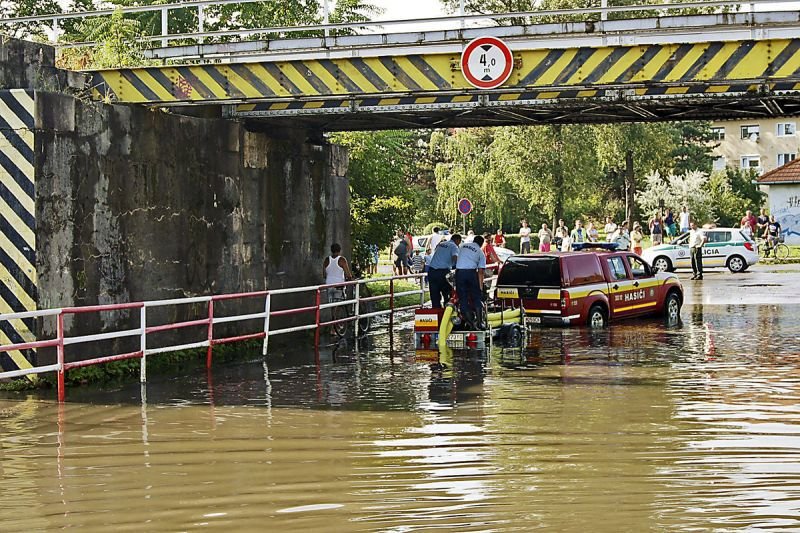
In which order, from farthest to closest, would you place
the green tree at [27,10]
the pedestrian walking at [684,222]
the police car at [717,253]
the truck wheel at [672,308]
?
the pedestrian walking at [684,222]
the police car at [717,253]
the green tree at [27,10]
the truck wheel at [672,308]

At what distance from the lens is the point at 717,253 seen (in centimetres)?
4034

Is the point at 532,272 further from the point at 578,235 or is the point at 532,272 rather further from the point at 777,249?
the point at 777,249

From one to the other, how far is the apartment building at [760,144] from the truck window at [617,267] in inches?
2823

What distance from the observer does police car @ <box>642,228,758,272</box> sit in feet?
131

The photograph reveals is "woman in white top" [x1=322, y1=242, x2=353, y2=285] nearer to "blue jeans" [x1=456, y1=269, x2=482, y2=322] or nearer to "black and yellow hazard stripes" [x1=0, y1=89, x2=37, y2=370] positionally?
"blue jeans" [x1=456, y1=269, x2=482, y2=322]

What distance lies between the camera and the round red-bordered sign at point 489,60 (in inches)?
654

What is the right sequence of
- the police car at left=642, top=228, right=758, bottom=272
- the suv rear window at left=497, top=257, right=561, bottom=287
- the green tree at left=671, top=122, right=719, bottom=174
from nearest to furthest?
1. the suv rear window at left=497, top=257, right=561, bottom=287
2. the police car at left=642, top=228, right=758, bottom=272
3. the green tree at left=671, top=122, right=719, bottom=174

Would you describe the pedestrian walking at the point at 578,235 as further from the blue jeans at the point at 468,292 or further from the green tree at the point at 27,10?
the blue jeans at the point at 468,292

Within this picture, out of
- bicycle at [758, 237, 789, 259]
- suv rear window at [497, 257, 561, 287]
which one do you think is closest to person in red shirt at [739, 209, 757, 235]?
bicycle at [758, 237, 789, 259]

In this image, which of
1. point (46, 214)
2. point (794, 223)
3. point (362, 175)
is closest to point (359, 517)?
point (46, 214)

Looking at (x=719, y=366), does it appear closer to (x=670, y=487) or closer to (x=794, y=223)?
(x=670, y=487)

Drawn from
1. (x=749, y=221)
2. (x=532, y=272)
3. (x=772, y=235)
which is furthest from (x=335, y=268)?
(x=749, y=221)

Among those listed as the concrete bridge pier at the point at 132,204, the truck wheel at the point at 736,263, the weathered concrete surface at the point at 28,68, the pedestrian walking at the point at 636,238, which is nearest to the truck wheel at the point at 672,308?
the concrete bridge pier at the point at 132,204

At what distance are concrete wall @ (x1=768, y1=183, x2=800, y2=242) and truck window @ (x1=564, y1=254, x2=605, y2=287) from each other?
41.8m
